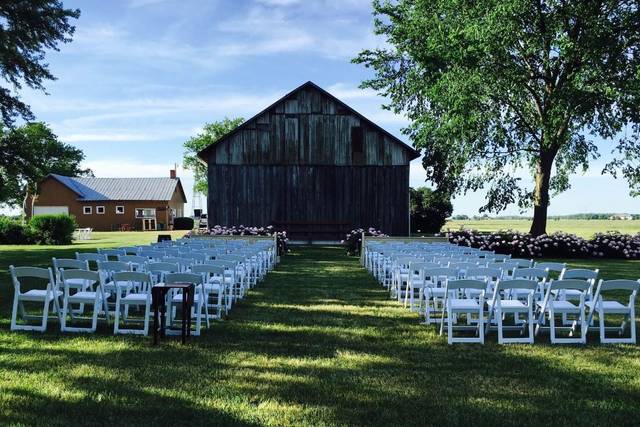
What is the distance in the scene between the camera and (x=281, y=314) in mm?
9859

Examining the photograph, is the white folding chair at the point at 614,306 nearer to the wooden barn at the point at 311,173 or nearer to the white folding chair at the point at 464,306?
the white folding chair at the point at 464,306

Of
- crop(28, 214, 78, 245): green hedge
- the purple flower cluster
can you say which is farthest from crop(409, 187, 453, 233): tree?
crop(28, 214, 78, 245): green hedge

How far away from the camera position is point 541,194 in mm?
28891

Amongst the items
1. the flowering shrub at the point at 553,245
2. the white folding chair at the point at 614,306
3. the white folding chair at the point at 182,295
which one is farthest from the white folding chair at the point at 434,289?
the flowering shrub at the point at 553,245

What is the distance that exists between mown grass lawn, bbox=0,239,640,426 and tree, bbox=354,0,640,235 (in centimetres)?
1910

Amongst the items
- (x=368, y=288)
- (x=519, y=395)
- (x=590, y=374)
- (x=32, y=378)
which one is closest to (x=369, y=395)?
(x=519, y=395)

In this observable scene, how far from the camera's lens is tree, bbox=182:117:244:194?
7662 centimetres

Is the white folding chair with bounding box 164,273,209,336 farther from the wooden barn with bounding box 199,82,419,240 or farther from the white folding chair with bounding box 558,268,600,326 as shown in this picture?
the wooden barn with bounding box 199,82,419,240

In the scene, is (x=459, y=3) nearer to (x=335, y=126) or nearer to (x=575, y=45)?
(x=575, y=45)

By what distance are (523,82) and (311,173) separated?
36.6 feet

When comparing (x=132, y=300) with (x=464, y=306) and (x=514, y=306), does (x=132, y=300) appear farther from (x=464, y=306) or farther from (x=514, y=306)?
(x=514, y=306)

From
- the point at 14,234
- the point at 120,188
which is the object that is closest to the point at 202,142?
the point at 120,188

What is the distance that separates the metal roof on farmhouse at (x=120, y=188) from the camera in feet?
194

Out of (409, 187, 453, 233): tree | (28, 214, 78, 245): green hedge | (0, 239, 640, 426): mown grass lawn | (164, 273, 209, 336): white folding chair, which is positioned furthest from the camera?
(409, 187, 453, 233): tree
